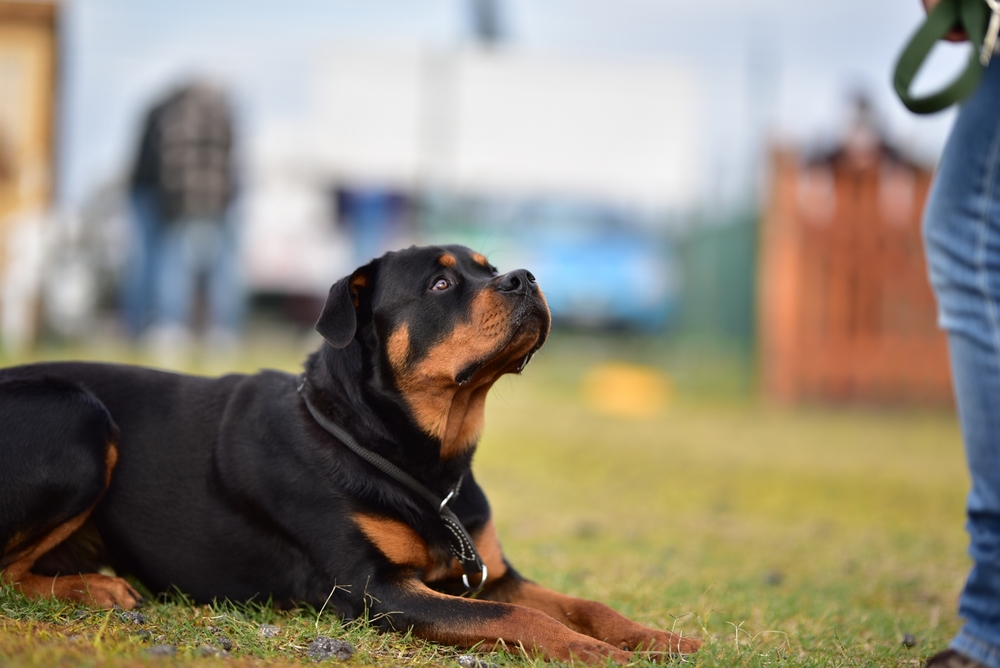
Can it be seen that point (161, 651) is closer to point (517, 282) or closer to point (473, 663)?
point (473, 663)

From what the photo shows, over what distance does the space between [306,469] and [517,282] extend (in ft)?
3.24

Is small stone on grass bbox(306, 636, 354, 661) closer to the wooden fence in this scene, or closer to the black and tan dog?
the black and tan dog

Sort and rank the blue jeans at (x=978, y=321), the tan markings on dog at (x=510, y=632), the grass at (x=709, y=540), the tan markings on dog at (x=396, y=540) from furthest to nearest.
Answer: the tan markings on dog at (x=396, y=540) < the grass at (x=709, y=540) < the tan markings on dog at (x=510, y=632) < the blue jeans at (x=978, y=321)

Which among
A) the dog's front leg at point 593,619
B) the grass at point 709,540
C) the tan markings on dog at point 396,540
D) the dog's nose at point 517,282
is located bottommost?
the grass at point 709,540

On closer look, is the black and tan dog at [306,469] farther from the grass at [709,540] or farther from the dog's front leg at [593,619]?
the grass at [709,540]

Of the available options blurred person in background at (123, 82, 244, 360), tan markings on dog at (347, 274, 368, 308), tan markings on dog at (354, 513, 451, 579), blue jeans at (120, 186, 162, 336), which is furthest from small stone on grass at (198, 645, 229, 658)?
blue jeans at (120, 186, 162, 336)

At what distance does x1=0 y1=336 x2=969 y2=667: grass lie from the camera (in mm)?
2924

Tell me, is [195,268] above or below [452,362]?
below

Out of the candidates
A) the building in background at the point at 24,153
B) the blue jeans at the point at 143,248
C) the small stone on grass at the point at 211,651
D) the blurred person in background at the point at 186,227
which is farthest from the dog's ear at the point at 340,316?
the blue jeans at the point at 143,248

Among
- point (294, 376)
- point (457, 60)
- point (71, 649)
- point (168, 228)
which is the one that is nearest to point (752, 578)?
point (294, 376)

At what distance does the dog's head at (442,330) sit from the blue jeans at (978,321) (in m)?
1.37

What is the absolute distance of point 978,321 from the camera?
2.64 m

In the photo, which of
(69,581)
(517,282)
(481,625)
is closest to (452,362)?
(517,282)

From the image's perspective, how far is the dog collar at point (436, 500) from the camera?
3.25 meters
